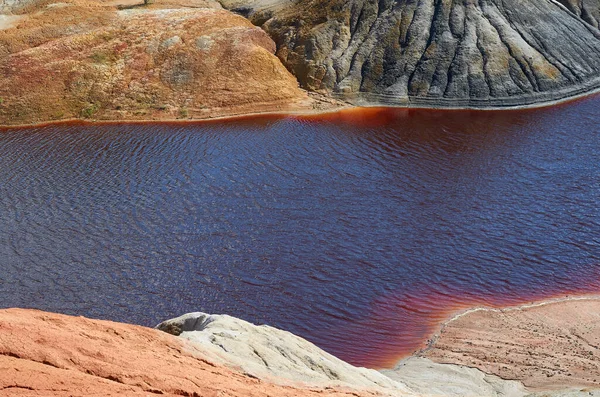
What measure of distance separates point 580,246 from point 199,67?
3453 centimetres

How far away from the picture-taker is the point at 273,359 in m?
18.6

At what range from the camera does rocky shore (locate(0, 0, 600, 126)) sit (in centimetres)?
5500

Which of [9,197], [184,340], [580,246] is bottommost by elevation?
[9,197]

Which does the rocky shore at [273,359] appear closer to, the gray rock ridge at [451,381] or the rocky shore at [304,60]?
the gray rock ridge at [451,381]

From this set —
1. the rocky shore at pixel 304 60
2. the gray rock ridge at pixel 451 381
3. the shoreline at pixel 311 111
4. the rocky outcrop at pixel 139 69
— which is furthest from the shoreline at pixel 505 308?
the rocky outcrop at pixel 139 69

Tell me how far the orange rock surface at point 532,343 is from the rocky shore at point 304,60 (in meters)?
28.2

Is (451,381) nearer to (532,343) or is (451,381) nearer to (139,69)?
(532,343)

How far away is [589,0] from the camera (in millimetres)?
62406

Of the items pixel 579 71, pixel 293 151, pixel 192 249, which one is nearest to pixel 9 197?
pixel 192 249

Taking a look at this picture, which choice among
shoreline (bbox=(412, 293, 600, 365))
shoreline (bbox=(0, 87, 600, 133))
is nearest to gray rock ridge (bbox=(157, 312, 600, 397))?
shoreline (bbox=(412, 293, 600, 365))

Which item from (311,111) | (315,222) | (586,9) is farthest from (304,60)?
(315,222)

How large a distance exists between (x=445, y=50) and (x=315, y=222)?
86.2 ft

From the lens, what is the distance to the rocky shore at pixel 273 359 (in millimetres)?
14406

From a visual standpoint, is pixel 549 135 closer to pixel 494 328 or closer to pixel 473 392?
pixel 494 328
